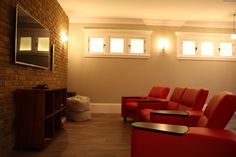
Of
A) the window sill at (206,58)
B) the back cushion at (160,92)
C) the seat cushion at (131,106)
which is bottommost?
the seat cushion at (131,106)

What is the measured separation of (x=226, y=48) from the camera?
7316 millimetres

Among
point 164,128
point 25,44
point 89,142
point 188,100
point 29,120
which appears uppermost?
point 25,44

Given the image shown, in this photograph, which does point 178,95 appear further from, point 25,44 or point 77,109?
point 25,44

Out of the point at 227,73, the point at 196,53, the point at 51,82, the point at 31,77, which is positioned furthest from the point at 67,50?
the point at 227,73

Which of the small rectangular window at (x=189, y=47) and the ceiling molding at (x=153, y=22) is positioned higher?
the ceiling molding at (x=153, y=22)

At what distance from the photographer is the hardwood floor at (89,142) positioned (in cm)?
310

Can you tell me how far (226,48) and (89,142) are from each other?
17.7 feet

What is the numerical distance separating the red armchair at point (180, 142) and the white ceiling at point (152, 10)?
13.0 ft

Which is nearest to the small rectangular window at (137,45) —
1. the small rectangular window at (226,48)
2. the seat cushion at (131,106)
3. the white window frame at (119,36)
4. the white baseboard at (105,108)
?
the white window frame at (119,36)

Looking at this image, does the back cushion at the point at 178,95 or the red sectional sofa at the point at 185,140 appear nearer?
the red sectional sofa at the point at 185,140

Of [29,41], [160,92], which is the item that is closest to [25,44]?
[29,41]

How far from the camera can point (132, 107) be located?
531 cm

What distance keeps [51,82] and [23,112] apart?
1954mm

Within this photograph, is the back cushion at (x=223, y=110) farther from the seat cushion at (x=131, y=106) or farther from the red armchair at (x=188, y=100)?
the seat cushion at (x=131, y=106)
